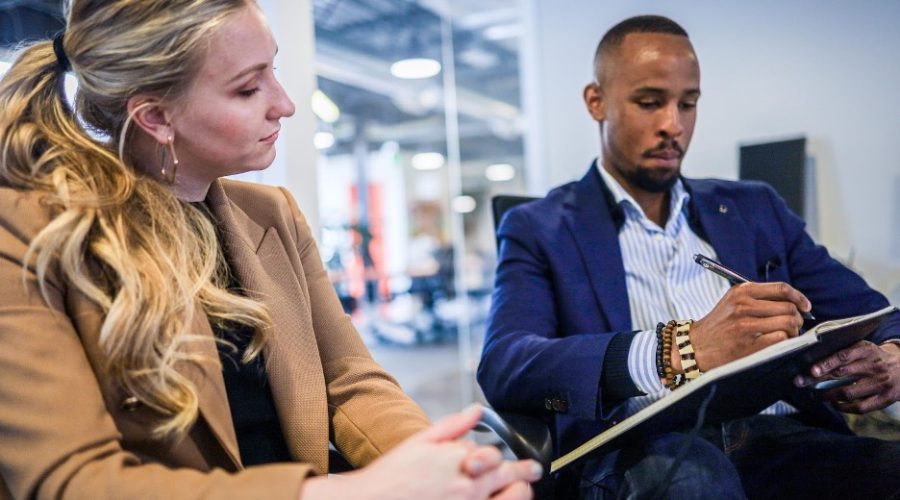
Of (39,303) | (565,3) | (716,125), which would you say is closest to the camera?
(39,303)

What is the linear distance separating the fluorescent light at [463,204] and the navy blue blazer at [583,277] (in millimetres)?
3675

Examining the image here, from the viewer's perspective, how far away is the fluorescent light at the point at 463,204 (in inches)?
217

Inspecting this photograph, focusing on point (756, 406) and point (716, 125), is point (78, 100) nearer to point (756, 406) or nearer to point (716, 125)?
point (756, 406)

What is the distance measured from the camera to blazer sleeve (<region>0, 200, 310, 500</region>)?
2.80 ft

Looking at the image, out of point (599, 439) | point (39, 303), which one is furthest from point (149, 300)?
point (599, 439)

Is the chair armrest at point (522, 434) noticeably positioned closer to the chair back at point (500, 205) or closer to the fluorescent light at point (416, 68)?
the chair back at point (500, 205)

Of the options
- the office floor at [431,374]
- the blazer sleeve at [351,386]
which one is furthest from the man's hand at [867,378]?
the office floor at [431,374]

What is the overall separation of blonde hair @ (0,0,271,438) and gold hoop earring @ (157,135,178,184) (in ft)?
0.08

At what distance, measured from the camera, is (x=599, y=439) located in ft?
3.77

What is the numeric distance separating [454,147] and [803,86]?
282cm

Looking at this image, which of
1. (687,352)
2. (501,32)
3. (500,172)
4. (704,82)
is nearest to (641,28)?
(687,352)

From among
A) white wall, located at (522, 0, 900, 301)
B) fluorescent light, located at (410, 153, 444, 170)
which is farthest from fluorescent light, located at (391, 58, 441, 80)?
fluorescent light, located at (410, 153, 444, 170)

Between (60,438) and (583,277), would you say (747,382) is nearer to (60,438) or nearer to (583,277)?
(583,277)

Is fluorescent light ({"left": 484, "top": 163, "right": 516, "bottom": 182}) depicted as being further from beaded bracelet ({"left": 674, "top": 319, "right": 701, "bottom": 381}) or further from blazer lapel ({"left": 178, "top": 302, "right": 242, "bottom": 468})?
blazer lapel ({"left": 178, "top": 302, "right": 242, "bottom": 468})
